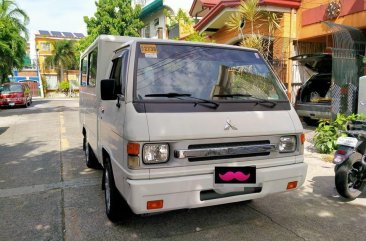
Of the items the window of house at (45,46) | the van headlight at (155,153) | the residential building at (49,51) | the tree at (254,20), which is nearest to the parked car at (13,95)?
the tree at (254,20)

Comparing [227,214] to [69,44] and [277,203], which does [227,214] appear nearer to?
[277,203]

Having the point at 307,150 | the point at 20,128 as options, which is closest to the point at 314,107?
the point at 307,150

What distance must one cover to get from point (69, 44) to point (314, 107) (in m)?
43.3

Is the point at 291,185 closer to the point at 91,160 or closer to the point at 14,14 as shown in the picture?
the point at 91,160

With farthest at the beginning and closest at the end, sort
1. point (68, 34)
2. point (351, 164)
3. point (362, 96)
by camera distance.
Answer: point (68, 34), point (362, 96), point (351, 164)

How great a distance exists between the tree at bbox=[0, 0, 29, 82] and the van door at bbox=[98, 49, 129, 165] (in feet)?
56.0

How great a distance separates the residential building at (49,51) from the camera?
50575 millimetres

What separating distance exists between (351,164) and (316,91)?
239 inches

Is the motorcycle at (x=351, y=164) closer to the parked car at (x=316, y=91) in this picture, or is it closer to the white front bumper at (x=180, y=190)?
the white front bumper at (x=180, y=190)

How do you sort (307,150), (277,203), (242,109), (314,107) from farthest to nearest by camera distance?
(314,107)
(307,150)
(277,203)
(242,109)

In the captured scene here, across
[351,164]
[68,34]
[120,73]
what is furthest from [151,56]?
[68,34]

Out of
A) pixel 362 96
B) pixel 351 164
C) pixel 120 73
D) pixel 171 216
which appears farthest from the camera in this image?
pixel 362 96

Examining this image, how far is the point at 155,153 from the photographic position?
118 inches

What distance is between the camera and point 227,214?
13.3 ft
